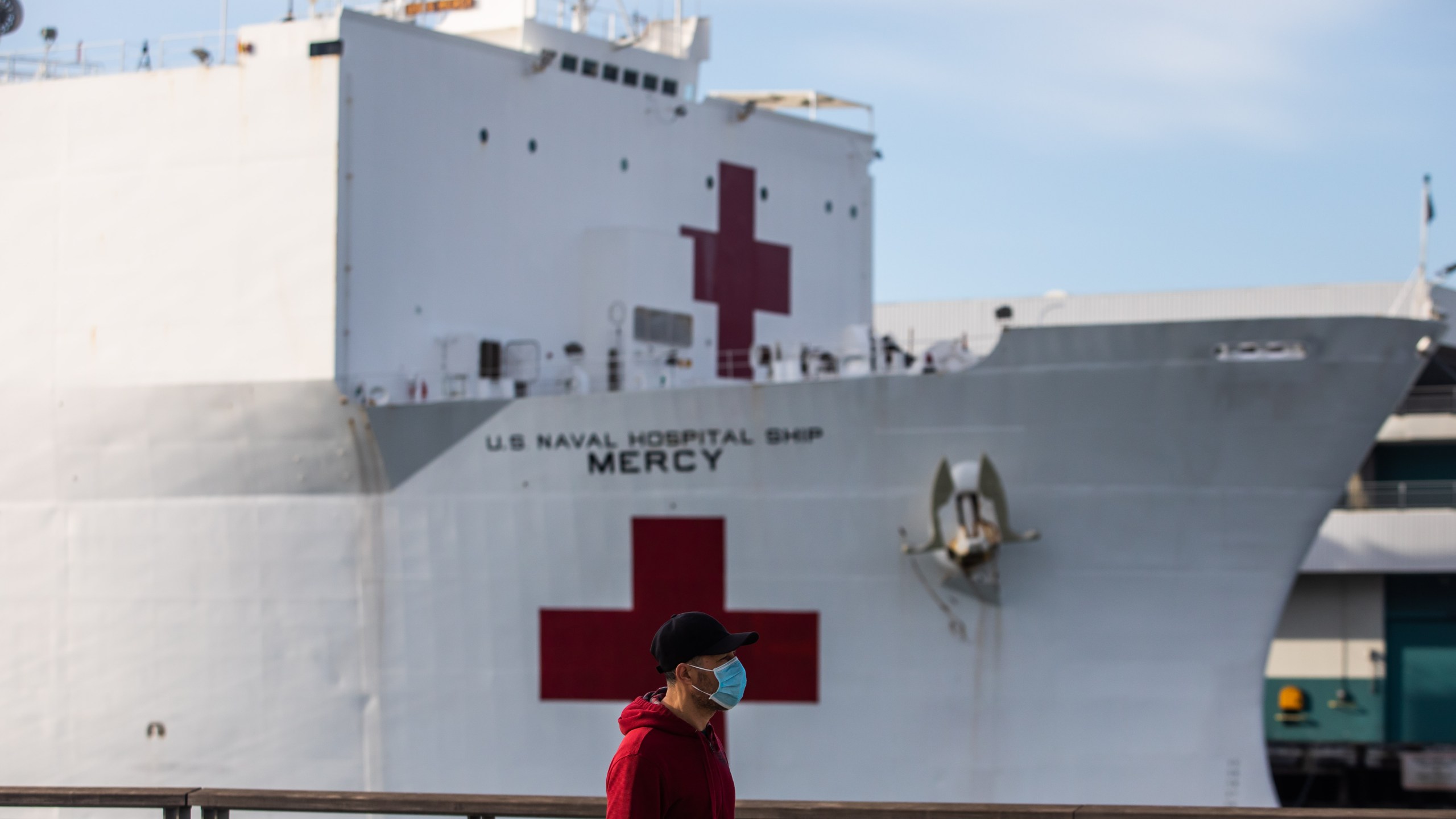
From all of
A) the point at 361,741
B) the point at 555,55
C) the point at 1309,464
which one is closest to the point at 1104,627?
the point at 1309,464

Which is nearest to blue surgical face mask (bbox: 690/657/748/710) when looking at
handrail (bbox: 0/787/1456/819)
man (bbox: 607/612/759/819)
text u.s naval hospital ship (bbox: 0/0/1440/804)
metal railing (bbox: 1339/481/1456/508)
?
man (bbox: 607/612/759/819)

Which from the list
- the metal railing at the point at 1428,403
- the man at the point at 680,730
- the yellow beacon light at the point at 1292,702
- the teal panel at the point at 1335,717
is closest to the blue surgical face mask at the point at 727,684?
the man at the point at 680,730

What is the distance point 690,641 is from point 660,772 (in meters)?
0.23

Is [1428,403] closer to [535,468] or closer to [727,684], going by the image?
[535,468]

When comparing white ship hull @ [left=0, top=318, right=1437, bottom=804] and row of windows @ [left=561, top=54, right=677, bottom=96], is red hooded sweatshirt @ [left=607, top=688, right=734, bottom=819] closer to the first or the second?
white ship hull @ [left=0, top=318, right=1437, bottom=804]

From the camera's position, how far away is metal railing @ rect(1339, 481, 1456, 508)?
15.0 m

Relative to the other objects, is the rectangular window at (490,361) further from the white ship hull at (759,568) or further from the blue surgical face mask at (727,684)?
the blue surgical face mask at (727,684)

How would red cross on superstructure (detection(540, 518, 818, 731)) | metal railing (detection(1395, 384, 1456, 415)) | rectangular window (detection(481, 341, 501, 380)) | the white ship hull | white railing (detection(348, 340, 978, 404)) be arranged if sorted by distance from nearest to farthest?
the white ship hull, red cross on superstructure (detection(540, 518, 818, 731)), white railing (detection(348, 340, 978, 404)), rectangular window (detection(481, 341, 501, 380)), metal railing (detection(1395, 384, 1456, 415))

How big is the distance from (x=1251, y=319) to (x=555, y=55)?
4.92m

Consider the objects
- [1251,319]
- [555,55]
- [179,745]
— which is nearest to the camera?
[1251,319]

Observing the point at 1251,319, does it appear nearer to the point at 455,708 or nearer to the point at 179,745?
the point at 455,708

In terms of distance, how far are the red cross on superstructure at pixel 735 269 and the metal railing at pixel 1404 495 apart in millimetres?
7488

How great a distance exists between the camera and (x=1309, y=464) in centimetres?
809

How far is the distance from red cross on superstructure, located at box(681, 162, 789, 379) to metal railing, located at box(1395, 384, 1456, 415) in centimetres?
847
